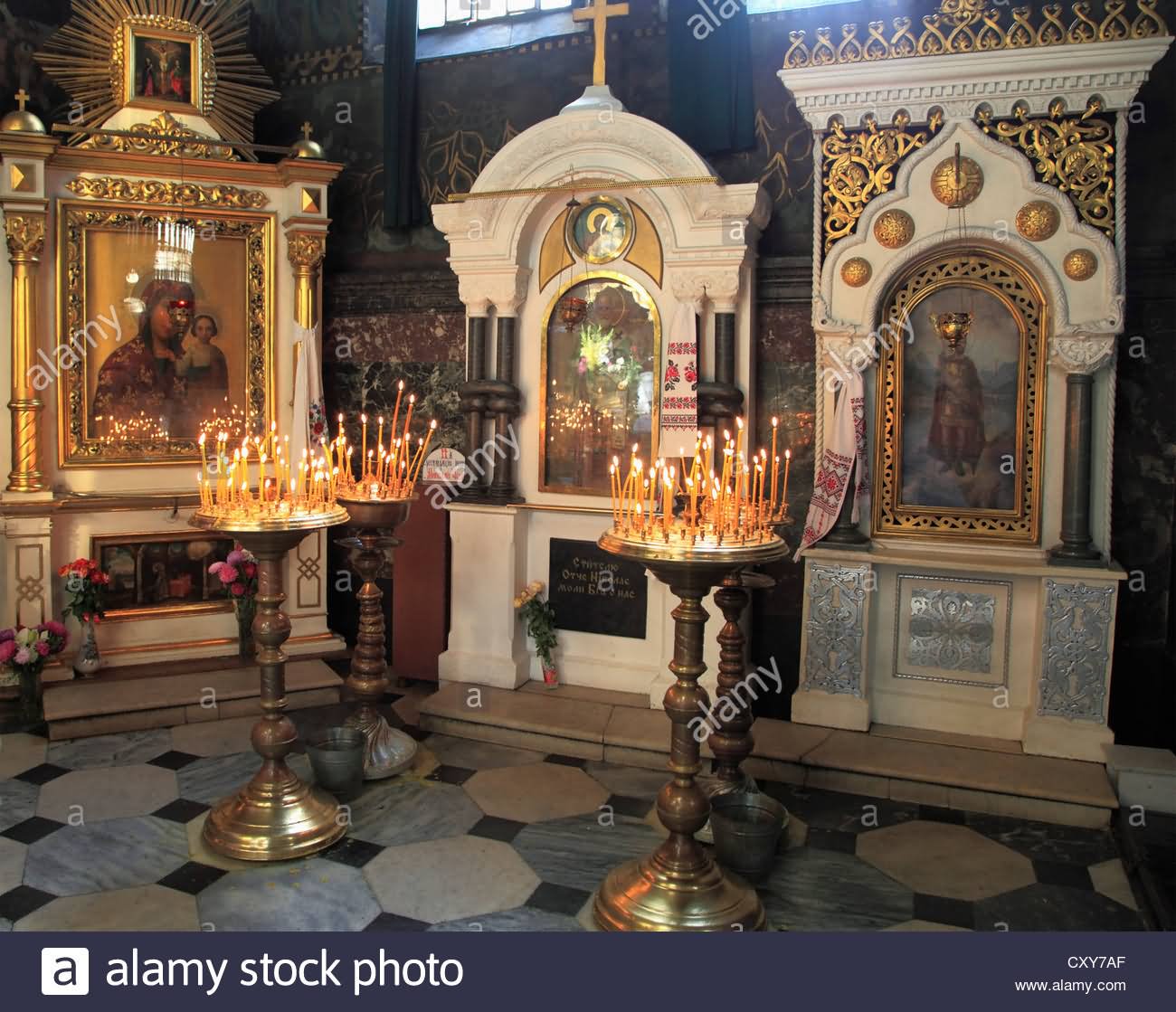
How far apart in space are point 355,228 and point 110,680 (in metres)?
3.55

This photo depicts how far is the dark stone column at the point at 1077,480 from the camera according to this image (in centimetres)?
545

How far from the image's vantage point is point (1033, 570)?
5.49 m

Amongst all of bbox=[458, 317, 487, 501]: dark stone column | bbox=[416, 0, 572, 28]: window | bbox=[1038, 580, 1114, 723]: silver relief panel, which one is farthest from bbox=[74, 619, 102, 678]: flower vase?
bbox=[1038, 580, 1114, 723]: silver relief panel

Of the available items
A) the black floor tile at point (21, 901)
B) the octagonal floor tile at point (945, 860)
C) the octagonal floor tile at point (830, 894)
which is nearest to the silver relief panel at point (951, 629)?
the octagonal floor tile at point (945, 860)

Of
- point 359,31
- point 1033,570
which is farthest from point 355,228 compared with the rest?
point 1033,570

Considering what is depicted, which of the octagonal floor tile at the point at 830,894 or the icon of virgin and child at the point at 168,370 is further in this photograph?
the icon of virgin and child at the point at 168,370

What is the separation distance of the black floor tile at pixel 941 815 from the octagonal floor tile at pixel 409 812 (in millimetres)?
2180

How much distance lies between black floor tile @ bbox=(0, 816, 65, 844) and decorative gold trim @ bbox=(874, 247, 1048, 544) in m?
4.49

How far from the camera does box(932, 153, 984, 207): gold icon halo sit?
5.54 metres

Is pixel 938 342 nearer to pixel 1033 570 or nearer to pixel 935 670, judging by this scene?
pixel 1033 570

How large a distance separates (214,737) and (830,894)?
11.8 ft

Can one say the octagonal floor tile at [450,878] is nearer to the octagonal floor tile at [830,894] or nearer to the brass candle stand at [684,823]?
the brass candle stand at [684,823]

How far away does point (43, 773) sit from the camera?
17.8 ft

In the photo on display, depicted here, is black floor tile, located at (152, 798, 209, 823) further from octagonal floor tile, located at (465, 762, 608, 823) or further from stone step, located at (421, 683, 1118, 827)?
stone step, located at (421, 683, 1118, 827)
